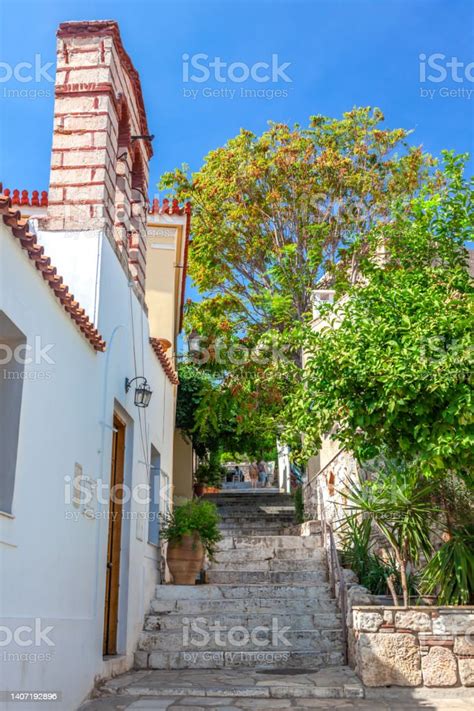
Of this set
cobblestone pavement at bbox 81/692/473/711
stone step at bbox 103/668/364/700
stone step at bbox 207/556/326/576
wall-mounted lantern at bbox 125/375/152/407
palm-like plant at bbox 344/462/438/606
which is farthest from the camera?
stone step at bbox 207/556/326/576

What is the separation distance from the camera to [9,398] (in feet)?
15.6

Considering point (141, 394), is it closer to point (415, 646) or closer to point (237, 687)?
point (237, 687)

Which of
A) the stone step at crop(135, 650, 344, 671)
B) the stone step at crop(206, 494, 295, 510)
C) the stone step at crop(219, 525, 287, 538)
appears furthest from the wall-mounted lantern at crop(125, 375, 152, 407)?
the stone step at crop(206, 494, 295, 510)

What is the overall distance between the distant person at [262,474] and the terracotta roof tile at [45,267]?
24138mm

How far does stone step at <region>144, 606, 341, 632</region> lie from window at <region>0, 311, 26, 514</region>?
15.8 ft

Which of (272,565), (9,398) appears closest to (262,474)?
(272,565)

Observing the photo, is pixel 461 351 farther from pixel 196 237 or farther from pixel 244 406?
pixel 196 237

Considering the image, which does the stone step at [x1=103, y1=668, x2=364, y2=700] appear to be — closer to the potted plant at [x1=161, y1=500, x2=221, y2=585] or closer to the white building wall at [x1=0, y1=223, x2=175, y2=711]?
the white building wall at [x1=0, y1=223, x2=175, y2=711]

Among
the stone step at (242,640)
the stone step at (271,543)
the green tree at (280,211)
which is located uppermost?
the green tree at (280,211)

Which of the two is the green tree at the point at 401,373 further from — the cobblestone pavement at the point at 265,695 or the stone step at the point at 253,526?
the stone step at the point at 253,526

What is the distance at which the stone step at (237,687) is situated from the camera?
6426mm

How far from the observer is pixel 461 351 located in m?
6.64

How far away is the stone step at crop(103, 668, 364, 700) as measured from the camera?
6.43m

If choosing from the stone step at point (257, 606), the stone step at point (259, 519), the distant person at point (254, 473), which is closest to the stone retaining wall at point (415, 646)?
the stone step at point (257, 606)
